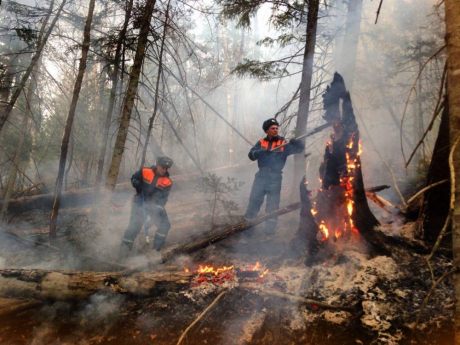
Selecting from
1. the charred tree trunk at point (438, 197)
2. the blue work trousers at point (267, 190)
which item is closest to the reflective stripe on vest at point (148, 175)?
the blue work trousers at point (267, 190)

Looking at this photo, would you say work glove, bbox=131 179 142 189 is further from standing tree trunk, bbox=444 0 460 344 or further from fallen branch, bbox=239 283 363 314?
standing tree trunk, bbox=444 0 460 344

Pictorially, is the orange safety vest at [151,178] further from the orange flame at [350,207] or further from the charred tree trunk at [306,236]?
the orange flame at [350,207]

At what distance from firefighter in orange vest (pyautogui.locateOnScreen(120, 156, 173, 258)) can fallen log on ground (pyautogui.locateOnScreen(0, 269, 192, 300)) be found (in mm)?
1846

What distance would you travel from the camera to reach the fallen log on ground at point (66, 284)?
3424mm

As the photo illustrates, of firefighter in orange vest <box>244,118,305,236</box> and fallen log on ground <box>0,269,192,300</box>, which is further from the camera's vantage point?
firefighter in orange vest <box>244,118,305,236</box>

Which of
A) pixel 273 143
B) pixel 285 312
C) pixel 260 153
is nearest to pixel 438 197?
pixel 285 312

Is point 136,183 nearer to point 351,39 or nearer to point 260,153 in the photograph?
point 260,153

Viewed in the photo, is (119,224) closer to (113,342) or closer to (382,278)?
(113,342)

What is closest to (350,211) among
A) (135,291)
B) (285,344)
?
(285,344)

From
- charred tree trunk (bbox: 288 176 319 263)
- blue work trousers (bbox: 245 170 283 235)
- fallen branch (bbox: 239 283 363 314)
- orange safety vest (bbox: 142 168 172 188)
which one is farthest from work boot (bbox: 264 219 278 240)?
orange safety vest (bbox: 142 168 172 188)

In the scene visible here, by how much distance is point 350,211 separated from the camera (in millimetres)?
4047

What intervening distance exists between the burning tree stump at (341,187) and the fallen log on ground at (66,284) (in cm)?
268

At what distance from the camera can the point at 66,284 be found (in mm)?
3443

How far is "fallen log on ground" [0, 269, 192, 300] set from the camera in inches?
135
